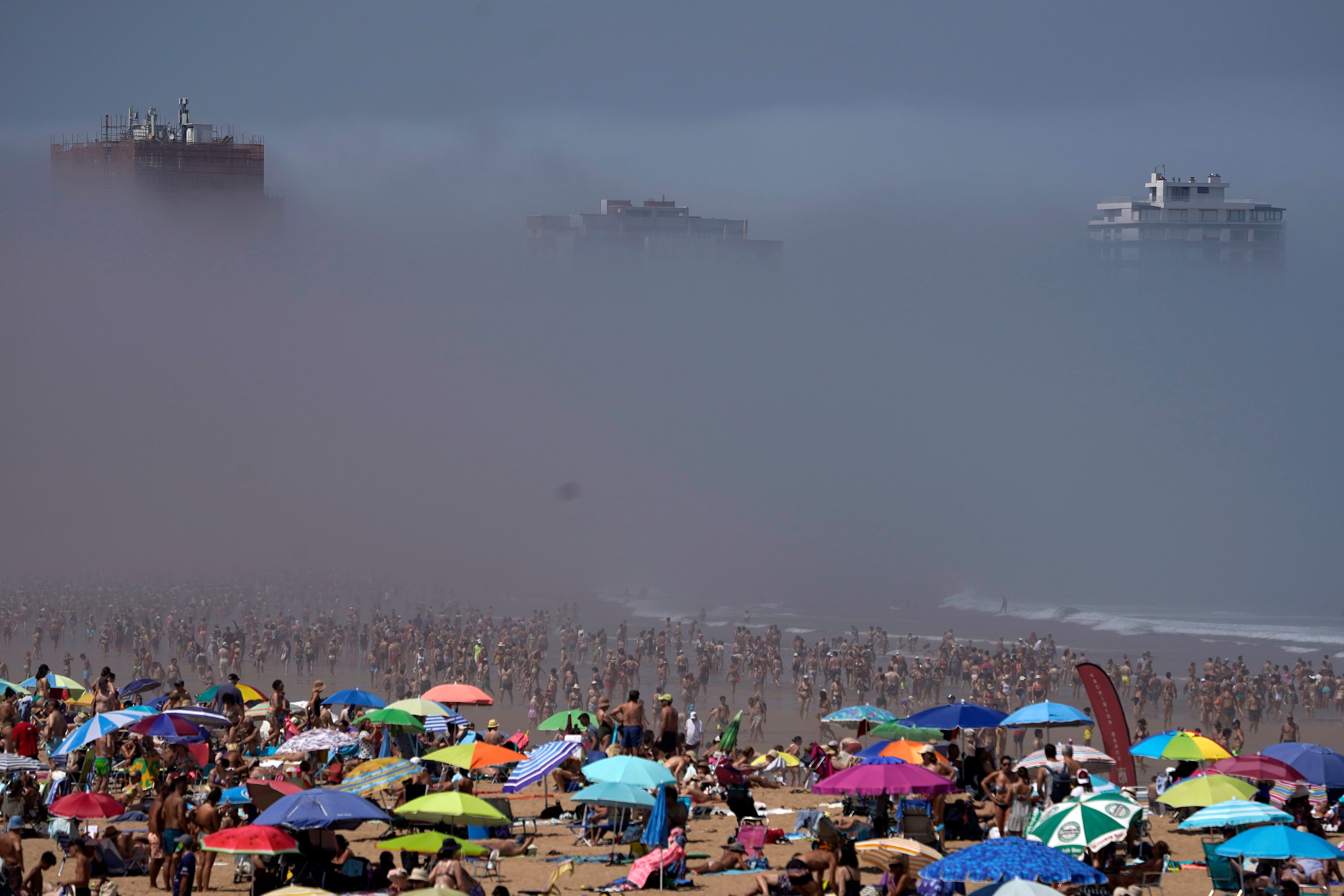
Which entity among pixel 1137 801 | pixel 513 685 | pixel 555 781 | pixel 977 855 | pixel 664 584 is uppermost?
pixel 977 855

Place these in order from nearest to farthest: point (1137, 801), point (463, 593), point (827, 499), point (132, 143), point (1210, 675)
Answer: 1. point (1137, 801)
2. point (1210, 675)
3. point (463, 593)
4. point (132, 143)
5. point (827, 499)

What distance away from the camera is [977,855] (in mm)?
10219

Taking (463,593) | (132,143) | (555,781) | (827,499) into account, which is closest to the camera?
(555,781)

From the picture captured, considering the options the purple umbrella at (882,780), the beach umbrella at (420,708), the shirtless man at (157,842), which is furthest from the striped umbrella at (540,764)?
the shirtless man at (157,842)

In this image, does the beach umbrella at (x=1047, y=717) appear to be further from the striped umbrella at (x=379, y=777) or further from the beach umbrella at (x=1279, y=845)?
the striped umbrella at (x=379, y=777)

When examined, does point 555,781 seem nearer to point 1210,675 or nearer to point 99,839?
point 99,839

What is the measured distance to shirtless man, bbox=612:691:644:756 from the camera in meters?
17.7

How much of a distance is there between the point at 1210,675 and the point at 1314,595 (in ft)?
245

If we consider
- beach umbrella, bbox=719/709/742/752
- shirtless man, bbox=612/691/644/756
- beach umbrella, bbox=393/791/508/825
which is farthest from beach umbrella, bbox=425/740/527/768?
beach umbrella, bbox=719/709/742/752

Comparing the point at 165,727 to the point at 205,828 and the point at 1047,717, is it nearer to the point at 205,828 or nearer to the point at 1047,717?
the point at 205,828

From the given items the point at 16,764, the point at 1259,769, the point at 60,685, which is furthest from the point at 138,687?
the point at 1259,769

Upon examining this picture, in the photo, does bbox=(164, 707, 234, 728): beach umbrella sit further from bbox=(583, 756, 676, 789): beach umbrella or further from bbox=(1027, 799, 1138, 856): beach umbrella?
bbox=(1027, 799, 1138, 856): beach umbrella

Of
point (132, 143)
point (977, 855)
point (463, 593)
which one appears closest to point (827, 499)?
point (463, 593)

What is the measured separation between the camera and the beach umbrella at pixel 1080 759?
16234 mm
